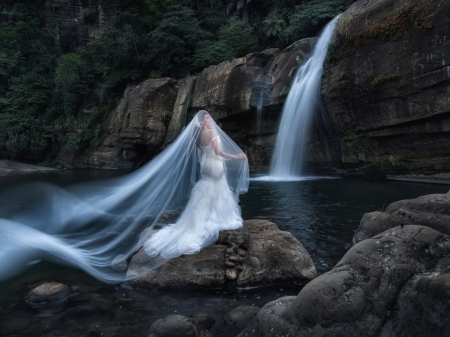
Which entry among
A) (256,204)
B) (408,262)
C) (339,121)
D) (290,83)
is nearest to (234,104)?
(290,83)

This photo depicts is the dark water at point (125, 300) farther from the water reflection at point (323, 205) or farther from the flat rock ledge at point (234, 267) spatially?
the flat rock ledge at point (234, 267)

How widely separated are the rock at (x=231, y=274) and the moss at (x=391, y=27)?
42.6 ft

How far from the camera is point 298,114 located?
1948 cm

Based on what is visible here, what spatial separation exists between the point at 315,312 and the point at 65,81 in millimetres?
35766

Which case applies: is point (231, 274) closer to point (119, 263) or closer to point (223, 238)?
point (223, 238)

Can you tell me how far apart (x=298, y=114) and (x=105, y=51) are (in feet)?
66.1

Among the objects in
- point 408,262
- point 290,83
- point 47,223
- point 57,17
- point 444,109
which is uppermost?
point 57,17

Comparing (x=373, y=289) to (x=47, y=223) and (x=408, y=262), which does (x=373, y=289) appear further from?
(x=47, y=223)

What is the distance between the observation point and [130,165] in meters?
30.0

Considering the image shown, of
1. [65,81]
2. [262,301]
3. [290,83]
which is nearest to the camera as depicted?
[262,301]

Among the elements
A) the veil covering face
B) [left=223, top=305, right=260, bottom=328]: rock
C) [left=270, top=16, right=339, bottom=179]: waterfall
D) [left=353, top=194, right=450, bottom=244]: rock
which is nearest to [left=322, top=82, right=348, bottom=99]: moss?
[left=270, top=16, right=339, bottom=179]: waterfall

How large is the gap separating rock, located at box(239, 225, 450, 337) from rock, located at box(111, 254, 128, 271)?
3495 mm

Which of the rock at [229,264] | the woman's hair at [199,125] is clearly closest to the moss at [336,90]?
the woman's hair at [199,125]

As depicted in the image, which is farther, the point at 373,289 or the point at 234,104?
the point at 234,104
